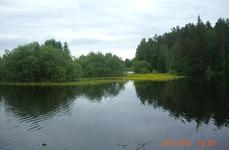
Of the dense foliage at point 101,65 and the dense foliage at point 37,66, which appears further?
the dense foliage at point 101,65

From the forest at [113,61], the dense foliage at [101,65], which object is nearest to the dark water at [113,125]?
the forest at [113,61]

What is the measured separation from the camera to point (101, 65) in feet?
394

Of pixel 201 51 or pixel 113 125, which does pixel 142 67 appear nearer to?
pixel 201 51

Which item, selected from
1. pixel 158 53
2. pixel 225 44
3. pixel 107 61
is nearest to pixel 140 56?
pixel 158 53

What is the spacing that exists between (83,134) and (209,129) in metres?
12.0

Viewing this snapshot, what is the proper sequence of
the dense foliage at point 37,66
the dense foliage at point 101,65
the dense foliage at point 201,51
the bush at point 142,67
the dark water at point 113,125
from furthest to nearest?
the bush at point 142,67
the dense foliage at point 101,65
the dense foliage at point 201,51
the dense foliage at point 37,66
the dark water at point 113,125

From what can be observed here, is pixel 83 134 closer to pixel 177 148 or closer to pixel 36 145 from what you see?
pixel 36 145

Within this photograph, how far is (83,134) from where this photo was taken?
91.5ft

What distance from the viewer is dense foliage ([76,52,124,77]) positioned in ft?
385

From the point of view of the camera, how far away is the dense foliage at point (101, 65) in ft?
385
